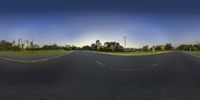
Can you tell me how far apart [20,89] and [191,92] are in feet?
16.8

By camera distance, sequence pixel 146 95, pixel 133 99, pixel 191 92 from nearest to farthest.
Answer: pixel 133 99 → pixel 146 95 → pixel 191 92

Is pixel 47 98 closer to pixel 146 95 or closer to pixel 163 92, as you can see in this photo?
pixel 146 95

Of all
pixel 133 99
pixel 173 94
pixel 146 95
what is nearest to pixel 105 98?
pixel 133 99

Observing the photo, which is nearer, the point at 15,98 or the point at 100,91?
the point at 15,98

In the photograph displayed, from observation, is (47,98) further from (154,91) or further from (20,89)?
(154,91)

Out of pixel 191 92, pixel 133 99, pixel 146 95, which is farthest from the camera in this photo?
pixel 191 92

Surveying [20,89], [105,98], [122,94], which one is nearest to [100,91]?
[122,94]

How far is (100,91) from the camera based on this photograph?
12.2 metres

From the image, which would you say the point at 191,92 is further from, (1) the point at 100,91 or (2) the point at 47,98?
(2) the point at 47,98

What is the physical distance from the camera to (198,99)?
1041 cm

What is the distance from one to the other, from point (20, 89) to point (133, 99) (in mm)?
4029

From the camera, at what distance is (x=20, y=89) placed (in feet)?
41.9

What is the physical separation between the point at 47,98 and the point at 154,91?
135 inches

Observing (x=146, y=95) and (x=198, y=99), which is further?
(x=146, y=95)
